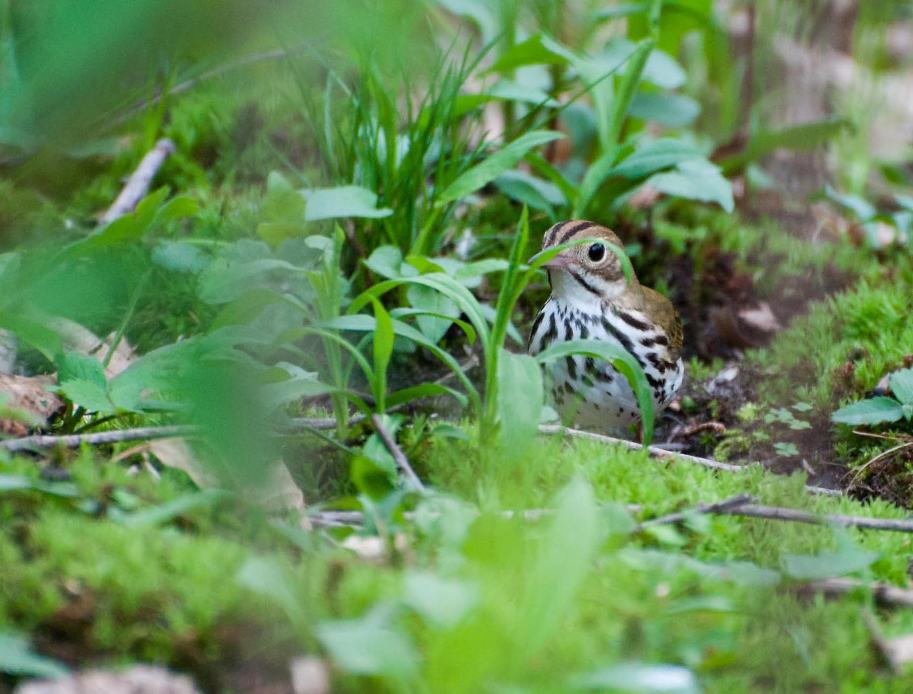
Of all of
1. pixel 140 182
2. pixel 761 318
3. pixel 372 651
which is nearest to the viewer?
pixel 372 651

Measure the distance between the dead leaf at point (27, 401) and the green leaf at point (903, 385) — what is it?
7.61ft

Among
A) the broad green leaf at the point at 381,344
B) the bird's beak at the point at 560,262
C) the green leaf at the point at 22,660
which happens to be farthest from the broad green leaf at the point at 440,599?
the bird's beak at the point at 560,262

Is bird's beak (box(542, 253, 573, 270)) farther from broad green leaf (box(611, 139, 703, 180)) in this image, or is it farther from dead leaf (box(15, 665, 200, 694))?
dead leaf (box(15, 665, 200, 694))

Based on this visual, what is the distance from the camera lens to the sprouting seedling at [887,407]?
120 inches

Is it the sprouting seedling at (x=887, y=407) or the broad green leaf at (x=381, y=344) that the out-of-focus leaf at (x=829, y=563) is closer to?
the broad green leaf at (x=381, y=344)

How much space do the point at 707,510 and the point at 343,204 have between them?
1.57 meters

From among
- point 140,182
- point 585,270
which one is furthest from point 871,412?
point 140,182

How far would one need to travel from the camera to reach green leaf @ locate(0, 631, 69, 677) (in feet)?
4.91

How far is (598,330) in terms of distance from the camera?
3504 millimetres

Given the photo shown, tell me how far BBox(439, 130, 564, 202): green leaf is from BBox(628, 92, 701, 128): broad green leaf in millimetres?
1397

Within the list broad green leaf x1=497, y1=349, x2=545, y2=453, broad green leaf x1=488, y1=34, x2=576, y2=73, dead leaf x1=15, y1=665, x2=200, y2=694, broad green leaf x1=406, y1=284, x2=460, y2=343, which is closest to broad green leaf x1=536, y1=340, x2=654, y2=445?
broad green leaf x1=497, y1=349, x2=545, y2=453

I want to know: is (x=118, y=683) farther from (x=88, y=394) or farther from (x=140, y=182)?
(x=140, y=182)

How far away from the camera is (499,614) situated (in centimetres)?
158

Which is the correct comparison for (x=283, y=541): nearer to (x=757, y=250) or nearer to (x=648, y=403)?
(x=648, y=403)
